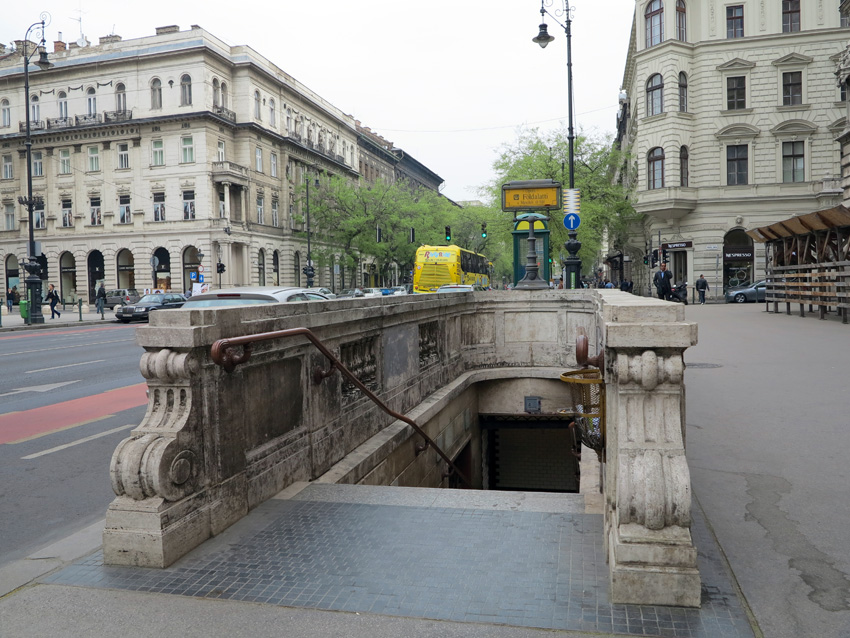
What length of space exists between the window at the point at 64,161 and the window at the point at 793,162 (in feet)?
158

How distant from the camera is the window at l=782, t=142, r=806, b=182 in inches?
1567

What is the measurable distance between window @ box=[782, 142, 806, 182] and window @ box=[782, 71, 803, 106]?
236cm

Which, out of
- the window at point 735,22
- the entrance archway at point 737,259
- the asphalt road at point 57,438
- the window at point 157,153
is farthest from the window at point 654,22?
the asphalt road at point 57,438

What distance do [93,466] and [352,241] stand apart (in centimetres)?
5404

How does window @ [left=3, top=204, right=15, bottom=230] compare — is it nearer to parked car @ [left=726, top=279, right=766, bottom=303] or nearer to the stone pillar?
parked car @ [left=726, top=279, right=766, bottom=303]

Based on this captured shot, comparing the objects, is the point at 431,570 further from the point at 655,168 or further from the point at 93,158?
the point at 93,158

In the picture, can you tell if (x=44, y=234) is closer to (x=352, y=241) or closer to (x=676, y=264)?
(x=352, y=241)

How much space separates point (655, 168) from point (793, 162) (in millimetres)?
7386

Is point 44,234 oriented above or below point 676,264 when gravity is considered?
above

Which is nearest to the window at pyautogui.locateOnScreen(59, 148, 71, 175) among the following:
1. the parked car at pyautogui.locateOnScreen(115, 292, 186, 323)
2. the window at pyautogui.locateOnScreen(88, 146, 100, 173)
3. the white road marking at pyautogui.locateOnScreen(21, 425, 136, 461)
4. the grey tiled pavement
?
the window at pyautogui.locateOnScreen(88, 146, 100, 173)

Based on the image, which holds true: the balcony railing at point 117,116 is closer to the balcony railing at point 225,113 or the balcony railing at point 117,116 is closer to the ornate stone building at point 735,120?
the balcony railing at point 225,113

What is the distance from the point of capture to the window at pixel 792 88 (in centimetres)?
3975

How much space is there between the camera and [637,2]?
41875mm

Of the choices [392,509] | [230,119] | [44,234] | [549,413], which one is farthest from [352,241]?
[392,509]
